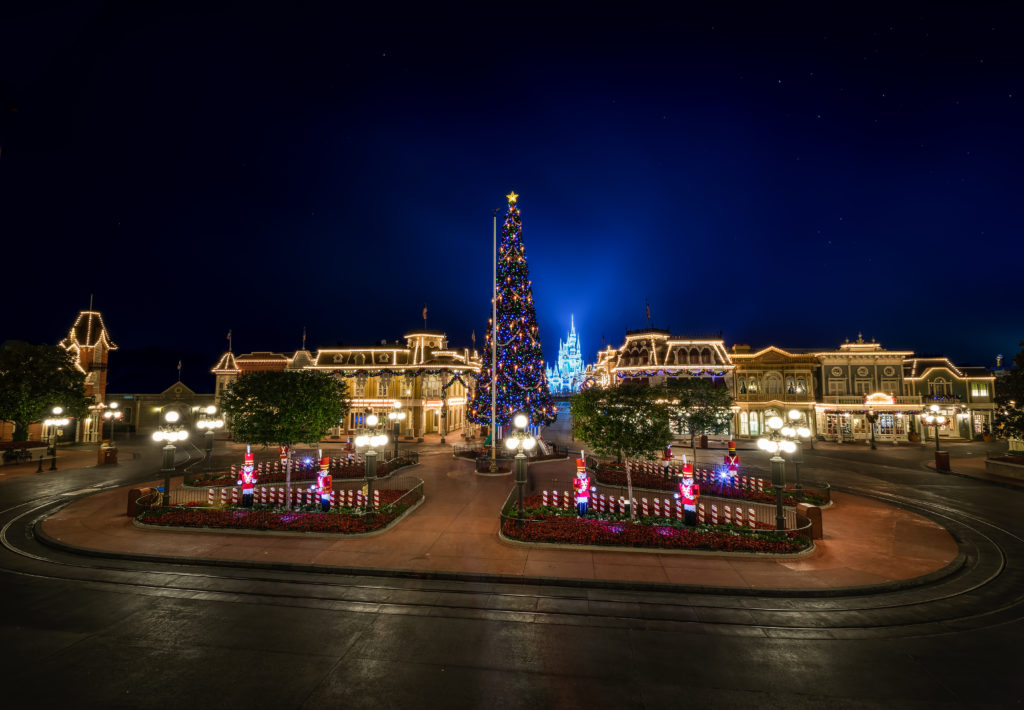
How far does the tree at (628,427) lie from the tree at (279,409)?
37.8 feet

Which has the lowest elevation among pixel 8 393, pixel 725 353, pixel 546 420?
pixel 546 420

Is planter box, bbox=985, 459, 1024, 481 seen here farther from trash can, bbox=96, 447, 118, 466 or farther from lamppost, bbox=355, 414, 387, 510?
trash can, bbox=96, 447, 118, 466

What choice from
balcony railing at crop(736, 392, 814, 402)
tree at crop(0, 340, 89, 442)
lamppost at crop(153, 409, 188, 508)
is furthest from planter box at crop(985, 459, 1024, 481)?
tree at crop(0, 340, 89, 442)

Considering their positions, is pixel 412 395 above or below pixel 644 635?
above

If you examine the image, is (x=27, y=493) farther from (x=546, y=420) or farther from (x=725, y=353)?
(x=725, y=353)

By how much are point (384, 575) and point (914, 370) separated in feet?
185

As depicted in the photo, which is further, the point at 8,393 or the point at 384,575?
the point at 8,393

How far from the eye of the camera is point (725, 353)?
48.5m

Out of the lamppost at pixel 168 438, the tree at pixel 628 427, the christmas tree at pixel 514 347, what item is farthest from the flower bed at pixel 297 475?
the tree at pixel 628 427

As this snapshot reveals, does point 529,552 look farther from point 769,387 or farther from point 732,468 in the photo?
point 769,387

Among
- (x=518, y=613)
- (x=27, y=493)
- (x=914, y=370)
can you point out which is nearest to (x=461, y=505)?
(x=518, y=613)

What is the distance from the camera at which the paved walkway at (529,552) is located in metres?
12.0

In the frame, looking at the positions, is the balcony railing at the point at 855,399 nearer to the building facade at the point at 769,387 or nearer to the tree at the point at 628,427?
the building facade at the point at 769,387

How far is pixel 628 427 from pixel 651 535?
17.1 ft
